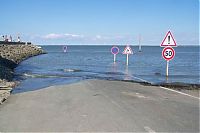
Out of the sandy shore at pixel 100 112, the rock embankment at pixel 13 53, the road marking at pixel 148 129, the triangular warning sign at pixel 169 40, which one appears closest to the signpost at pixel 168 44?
the triangular warning sign at pixel 169 40

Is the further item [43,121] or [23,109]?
[23,109]

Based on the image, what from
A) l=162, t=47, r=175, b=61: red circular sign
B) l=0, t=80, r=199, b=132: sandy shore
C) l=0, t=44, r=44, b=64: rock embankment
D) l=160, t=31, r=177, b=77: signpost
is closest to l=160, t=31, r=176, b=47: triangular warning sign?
l=160, t=31, r=177, b=77: signpost

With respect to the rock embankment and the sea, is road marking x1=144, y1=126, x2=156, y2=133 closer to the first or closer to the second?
the sea

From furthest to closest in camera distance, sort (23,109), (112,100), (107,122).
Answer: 1. (112,100)
2. (23,109)
3. (107,122)

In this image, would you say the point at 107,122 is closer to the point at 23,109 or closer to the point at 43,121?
the point at 43,121

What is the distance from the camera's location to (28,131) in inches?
309

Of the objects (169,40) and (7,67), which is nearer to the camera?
(169,40)

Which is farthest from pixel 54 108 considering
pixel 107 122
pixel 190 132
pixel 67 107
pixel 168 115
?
pixel 190 132

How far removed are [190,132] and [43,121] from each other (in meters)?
3.51

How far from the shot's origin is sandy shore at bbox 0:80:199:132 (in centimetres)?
820

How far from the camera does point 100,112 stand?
32.6 ft

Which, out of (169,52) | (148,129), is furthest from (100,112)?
(169,52)

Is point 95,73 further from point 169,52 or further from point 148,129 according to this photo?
point 148,129

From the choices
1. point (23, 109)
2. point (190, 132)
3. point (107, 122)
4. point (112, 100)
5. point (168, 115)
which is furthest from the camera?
point (112, 100)
